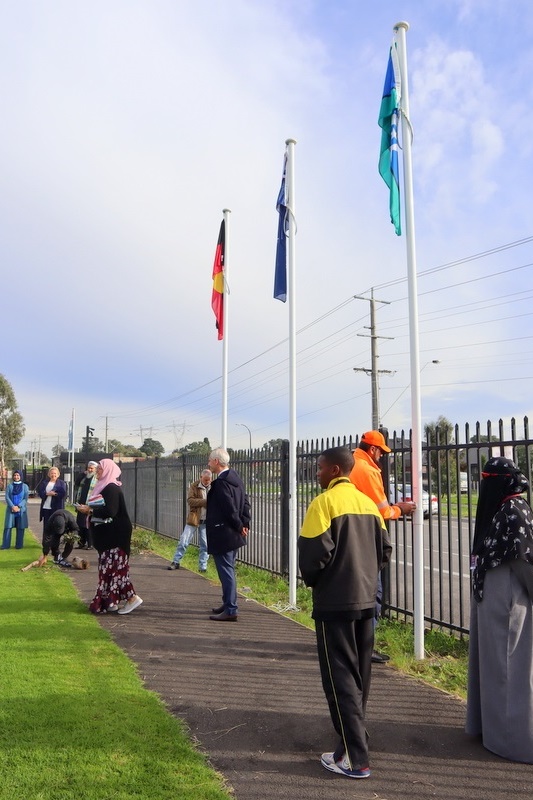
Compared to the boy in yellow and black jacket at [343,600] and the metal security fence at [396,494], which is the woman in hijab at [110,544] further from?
the boy in yellow and black jacket at [343,600]

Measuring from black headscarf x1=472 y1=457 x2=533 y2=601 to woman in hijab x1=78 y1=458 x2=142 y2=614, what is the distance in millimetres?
4468

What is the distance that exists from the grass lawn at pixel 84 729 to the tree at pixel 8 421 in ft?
220

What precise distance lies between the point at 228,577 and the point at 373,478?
2.52 m

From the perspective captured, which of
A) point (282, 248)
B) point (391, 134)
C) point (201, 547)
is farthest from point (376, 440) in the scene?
point (201, 547)

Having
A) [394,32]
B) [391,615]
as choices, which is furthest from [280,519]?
[394,32]

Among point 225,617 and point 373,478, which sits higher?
point 373,478

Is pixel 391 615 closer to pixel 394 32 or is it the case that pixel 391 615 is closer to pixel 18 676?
pixel 18 676

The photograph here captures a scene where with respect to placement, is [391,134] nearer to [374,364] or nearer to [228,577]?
[228,577]

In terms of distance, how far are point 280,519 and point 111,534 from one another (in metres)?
2.95

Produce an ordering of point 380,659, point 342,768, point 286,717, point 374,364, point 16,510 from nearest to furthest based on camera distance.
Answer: point 342,768
point 286,717
point 380,659
point 16,510
point 374,364

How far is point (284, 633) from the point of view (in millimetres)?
6469

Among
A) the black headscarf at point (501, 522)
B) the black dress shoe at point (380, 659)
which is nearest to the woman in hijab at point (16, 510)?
the black dress shoe at point (380, 659)

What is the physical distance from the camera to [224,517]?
6.85 m

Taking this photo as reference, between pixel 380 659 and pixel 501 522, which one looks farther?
pixel 380 659
